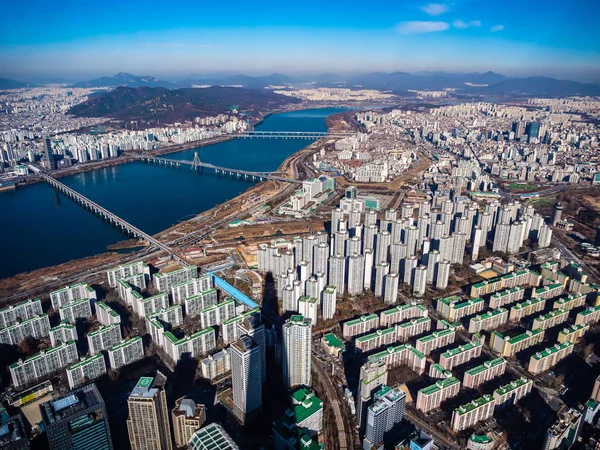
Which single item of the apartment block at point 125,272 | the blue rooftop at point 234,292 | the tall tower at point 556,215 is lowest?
the blue rooftop at point 234,292

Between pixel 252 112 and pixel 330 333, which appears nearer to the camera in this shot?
pixel 330 333

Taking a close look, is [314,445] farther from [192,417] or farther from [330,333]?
[330,333]

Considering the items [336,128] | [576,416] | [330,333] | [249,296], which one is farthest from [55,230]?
[336,128]

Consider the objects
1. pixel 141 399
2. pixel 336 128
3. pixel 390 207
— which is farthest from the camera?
pixel 336 128

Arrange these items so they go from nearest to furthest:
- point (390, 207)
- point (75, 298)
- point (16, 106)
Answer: point (75, 298) < point (390, 207) < point (16, 106)

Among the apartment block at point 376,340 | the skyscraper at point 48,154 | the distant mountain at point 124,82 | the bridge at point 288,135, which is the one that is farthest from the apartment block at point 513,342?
the distant mountain at point 124,82

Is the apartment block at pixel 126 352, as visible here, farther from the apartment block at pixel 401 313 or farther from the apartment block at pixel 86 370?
the apartment block at pixel 401 313

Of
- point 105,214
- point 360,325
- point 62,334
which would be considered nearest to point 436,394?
point 360,325

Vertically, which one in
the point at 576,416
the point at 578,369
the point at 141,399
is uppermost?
the point at 141,399

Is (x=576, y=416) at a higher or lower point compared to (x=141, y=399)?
lower
